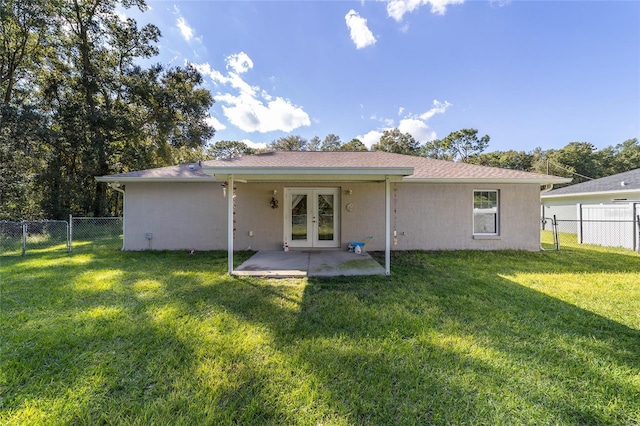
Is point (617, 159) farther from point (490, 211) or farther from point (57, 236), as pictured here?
point (57, 236)

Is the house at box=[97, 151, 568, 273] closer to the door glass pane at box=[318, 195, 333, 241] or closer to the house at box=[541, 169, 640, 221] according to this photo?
the door glass pane at box=[318, 195, 333, 241]

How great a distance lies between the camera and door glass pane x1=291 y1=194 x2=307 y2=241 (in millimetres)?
8492

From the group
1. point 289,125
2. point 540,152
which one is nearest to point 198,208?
point 289,125

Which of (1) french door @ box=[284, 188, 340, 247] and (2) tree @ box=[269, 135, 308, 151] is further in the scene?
(2) tree @ box=[269, 135, 308, 151]

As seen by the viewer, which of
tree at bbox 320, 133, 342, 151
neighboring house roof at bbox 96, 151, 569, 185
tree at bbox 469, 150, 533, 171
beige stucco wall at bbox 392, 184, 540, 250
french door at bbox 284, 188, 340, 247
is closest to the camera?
neighboring house roof at bbox 96, 151, 569, 185

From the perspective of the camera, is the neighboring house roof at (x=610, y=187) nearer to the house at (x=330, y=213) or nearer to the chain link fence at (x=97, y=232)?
the house at (x=330, y=213)

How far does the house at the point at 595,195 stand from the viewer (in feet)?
38.8

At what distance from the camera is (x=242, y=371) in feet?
8.16

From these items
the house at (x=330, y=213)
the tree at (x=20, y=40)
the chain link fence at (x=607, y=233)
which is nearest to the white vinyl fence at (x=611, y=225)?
the chain link fence at (x=607, y=233)

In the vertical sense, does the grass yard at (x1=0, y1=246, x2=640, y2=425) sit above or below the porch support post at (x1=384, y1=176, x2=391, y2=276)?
below

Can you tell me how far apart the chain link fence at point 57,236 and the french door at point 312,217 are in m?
6.28

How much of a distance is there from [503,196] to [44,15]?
2353 cm

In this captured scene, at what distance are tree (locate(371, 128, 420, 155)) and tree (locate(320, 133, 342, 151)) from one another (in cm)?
517

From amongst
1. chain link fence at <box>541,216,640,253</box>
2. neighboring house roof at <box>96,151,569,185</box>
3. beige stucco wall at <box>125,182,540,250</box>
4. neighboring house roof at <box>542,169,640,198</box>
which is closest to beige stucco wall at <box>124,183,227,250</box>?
beige stucco wall at <box>125,182,540,250</box>
